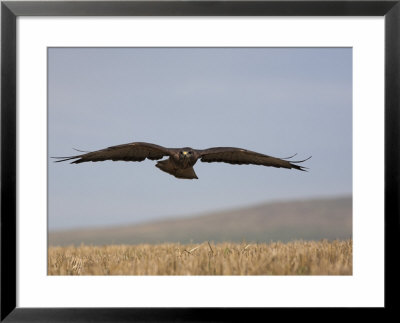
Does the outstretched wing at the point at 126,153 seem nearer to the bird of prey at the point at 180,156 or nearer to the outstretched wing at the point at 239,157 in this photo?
the bird of prey at the point at 180,156

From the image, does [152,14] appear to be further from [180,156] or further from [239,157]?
[239,157]

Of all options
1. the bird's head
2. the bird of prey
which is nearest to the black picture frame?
the bird of prey

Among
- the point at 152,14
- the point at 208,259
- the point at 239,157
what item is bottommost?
the point at 208,259

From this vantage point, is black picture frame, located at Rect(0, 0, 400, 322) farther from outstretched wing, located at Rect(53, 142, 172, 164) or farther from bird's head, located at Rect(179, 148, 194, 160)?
bird's head, located at Rect(179, 148, 194, 160)

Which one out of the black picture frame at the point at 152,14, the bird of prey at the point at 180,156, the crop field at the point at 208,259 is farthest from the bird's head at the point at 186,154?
the black picture frame at the point at 152,14

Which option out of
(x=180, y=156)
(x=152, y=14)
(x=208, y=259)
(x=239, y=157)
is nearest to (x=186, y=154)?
(x=180, y=156)
